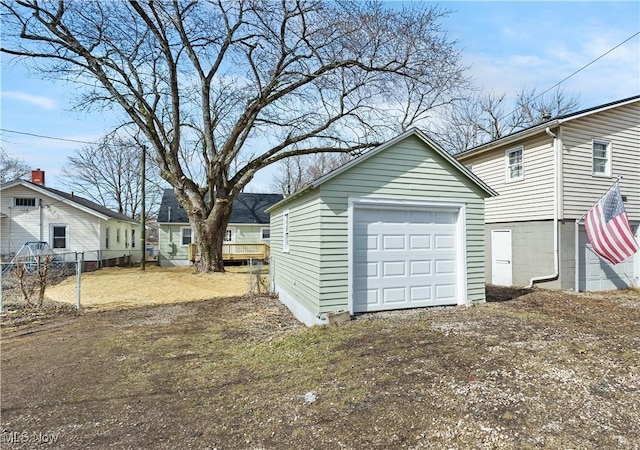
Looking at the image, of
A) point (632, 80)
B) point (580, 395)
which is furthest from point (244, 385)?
point (632, 80)

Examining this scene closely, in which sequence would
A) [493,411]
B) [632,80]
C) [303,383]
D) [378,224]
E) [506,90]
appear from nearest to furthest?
[493,411] < [303,383] < [378,224] < [632,80] < [506,90]

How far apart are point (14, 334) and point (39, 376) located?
3431mm

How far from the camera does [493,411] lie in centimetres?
351

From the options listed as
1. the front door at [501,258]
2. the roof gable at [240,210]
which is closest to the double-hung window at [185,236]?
the roof gable at [240,210]

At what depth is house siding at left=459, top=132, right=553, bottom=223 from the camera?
10914 mm

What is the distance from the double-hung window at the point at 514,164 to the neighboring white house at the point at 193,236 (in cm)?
1495

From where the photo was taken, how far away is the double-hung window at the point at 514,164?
1202cm

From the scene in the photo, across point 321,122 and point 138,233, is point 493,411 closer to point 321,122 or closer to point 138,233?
point 321,122

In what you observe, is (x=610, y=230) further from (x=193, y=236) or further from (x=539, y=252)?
(x=193, y=236)

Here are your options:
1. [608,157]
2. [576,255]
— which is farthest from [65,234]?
[608,157]

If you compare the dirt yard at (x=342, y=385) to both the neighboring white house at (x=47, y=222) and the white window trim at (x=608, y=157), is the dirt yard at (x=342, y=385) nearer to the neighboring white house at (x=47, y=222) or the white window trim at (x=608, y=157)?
the white window trim at (x=608, y=157)

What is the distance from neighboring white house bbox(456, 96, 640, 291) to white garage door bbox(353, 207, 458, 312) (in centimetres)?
471

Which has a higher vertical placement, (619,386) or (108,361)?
(619,386)

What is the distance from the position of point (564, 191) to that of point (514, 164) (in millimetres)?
2032
